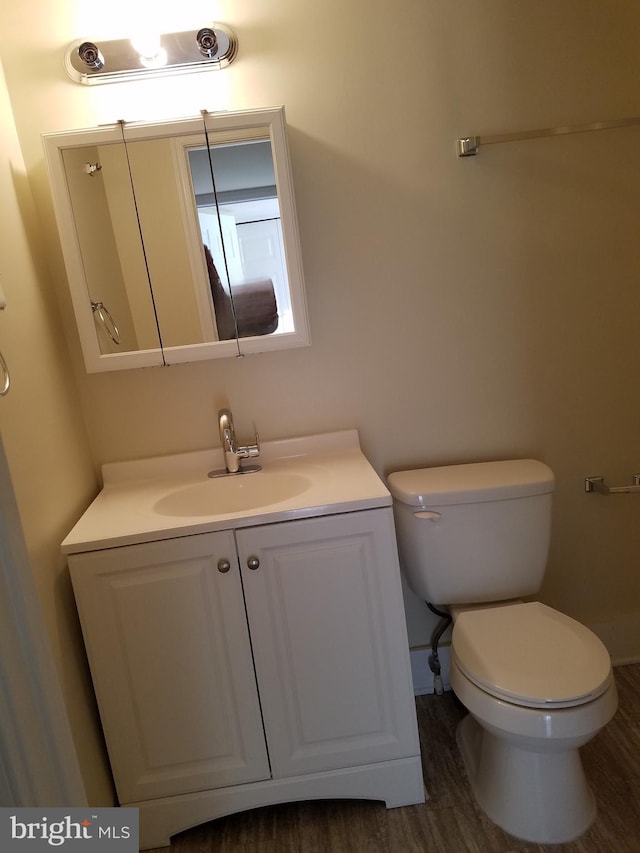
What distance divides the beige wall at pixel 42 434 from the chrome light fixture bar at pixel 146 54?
0.22m

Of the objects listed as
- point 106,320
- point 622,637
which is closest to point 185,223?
point 106,320

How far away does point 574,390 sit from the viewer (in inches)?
73.2

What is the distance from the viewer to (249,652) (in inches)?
57.1

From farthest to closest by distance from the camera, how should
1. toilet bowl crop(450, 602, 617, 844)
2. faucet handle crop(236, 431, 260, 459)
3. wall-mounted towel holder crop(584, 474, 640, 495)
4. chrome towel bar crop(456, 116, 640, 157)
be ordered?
wall-mounted towel holder crop(584, 474, 640, 495)
faucet handle crop(236, 431, 260, 459)
chrome towel bar crop(456, 116, 640, 157)
toilet bowl crop(450, 602, 617, 844)

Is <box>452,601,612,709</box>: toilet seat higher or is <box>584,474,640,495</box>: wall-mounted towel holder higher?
<box>584,474,640,495</box>: wall-mounted towel holder

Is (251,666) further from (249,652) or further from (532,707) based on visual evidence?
(532,707)

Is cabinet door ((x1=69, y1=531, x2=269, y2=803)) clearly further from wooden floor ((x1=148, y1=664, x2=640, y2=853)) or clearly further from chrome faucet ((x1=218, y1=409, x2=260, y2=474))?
chrome faucet ((x1=218, y1=409, x2=260, y2=474))

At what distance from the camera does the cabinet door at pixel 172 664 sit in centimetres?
140

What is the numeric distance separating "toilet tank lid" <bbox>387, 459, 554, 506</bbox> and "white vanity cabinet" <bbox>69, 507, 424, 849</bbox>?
266 millimetres

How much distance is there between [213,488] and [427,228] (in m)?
0.97

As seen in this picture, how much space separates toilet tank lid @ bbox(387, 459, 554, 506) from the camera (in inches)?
64.4

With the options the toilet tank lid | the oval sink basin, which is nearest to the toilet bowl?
the toilet tank lid

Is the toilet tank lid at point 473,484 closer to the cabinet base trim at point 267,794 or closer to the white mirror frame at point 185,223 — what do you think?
the white mirror frame at point 185,223

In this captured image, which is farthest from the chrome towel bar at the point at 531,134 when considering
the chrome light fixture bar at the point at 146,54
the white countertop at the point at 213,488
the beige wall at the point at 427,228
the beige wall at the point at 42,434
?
the beige wall at the point at 42,434
